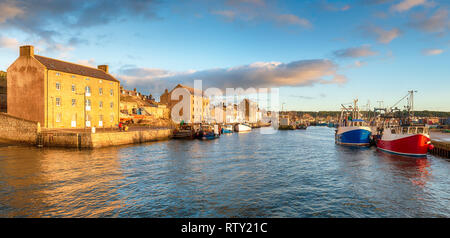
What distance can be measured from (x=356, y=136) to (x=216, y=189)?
40.9 m

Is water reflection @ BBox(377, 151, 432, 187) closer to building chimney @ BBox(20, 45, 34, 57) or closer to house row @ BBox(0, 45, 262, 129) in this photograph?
house row @ BBox(0, 45, 262, 129)

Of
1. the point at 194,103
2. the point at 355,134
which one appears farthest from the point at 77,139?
the point at 194,103

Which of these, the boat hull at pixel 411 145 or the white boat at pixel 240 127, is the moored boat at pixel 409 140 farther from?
the white boat at pixel 240 127

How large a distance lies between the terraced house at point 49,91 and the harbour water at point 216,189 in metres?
20.1

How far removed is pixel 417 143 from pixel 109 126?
59.9m

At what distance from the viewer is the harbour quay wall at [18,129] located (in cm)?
4150

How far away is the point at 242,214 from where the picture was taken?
1354 cm

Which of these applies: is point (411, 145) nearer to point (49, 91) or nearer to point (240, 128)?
point (49, 91)

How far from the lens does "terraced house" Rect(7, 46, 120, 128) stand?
45656mm

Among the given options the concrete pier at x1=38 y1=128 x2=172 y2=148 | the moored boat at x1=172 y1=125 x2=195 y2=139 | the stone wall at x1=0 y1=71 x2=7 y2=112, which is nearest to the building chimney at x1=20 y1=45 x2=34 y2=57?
the concrete pier at x1=38 y1=128 x2=172 y2=148

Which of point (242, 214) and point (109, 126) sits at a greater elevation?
point (109, 126)

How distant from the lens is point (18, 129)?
42.1m
